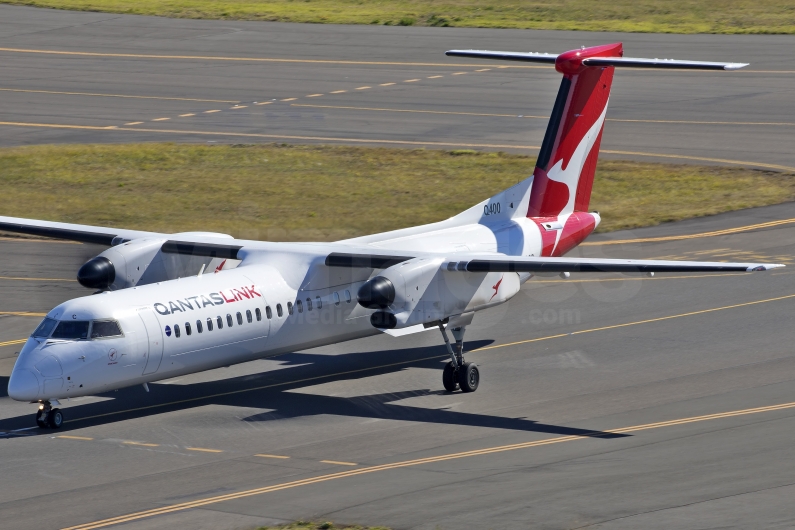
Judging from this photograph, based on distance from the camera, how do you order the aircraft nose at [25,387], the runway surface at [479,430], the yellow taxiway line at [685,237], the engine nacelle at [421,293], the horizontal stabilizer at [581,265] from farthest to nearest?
the yellow taxiway line at [685,237], the engine nacelle at [421,293], the horizontal stabilizer at [581,265], the aircraft nose at [25,387], the runway surface at [479,430]

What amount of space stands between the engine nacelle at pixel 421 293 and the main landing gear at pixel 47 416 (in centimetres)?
610

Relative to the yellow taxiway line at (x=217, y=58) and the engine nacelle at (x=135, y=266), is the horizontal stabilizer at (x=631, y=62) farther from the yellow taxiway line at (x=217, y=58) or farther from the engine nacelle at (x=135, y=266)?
the yellow taxiway line at (x=217, y=58)

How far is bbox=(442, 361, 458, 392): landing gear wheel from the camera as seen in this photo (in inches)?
1000

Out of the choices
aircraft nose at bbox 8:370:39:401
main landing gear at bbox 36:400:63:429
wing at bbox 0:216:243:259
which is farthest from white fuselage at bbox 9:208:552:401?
wing at bbox 0:216:243:259

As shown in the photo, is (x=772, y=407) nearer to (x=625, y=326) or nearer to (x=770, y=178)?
(x=625, y=326)

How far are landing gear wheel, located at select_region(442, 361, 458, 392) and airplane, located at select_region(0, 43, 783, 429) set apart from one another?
35 mm

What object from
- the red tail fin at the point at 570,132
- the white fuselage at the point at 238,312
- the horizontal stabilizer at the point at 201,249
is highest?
the red tail fin at the point at 570,132

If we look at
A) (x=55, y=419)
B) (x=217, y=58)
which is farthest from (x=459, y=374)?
(x=217, y=58)

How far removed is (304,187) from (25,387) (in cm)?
2315

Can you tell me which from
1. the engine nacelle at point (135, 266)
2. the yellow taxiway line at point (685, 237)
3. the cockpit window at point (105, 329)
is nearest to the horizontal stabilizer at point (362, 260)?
the engine nacelle at point (135, 266)

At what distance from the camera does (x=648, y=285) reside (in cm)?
3356

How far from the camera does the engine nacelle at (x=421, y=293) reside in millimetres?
23812

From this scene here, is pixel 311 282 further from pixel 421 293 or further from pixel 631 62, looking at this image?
pixel 631 62

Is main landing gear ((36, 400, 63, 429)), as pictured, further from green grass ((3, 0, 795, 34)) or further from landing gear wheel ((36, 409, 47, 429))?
green grass ((3, 0, 795, 34))
